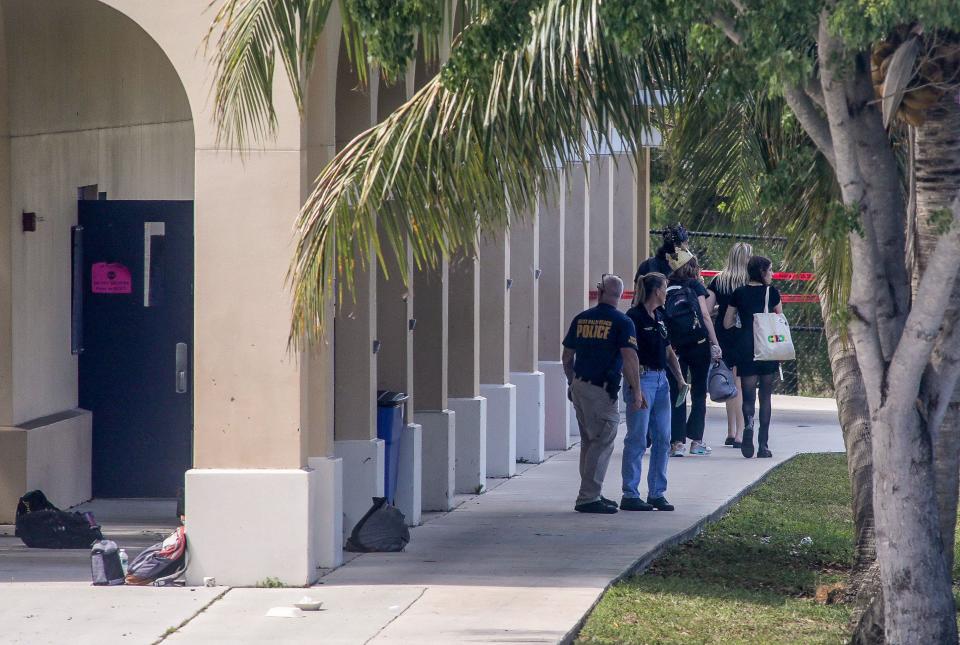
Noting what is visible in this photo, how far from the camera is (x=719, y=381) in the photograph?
14.0 m

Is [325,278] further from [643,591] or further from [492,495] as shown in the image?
[492,495]

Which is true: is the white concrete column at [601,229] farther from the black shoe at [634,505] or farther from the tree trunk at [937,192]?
the tree trunk at [937,192]

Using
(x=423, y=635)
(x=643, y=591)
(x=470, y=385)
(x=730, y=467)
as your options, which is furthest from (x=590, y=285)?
(x=423, y=635)

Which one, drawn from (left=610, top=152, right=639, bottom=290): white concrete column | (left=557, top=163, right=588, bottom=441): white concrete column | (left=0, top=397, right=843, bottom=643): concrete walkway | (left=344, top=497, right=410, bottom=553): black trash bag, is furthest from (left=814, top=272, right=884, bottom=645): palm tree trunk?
(left=610, top=152, right=639, bottom=290): white concrete column

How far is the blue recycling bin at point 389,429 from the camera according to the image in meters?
10.1

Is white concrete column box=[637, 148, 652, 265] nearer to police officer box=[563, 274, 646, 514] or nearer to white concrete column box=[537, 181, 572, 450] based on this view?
white concrete column box=[537, 181, 572, 450]

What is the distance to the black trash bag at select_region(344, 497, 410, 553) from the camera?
371 inches

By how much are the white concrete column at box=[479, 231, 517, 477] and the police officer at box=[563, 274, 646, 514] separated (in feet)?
7.40

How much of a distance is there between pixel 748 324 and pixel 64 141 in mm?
6808

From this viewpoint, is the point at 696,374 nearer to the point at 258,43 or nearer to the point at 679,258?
the point at 679,258

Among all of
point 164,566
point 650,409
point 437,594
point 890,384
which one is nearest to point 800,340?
point 650,409

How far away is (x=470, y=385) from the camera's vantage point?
1229cm

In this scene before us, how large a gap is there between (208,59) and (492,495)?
534cm

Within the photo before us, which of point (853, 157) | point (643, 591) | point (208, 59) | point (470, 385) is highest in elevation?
point (208, 59)
